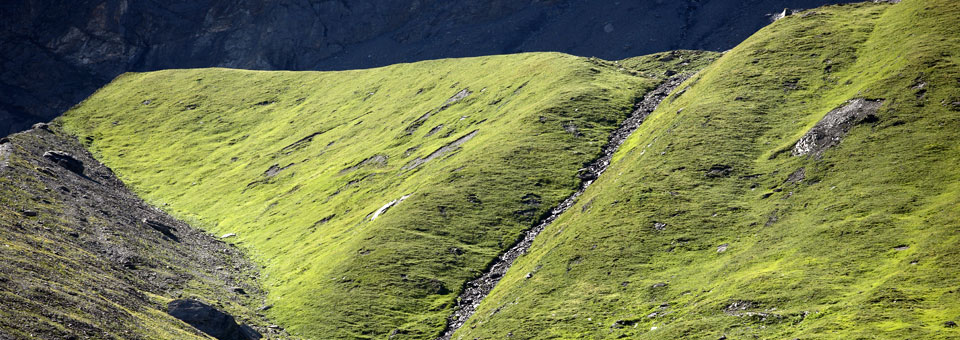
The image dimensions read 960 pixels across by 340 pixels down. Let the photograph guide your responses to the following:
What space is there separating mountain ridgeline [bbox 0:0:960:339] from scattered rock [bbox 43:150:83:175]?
20.6 inches

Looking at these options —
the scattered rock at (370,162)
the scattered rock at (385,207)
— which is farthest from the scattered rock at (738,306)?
the scattered rock at (370,162)

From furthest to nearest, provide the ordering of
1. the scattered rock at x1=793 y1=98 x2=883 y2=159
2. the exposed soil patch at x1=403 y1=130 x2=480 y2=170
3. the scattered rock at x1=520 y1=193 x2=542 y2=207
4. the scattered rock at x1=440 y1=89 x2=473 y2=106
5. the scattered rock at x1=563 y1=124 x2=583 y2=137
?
the scattered rock at x1=440 y1=89 x2=473 y2=106 < the exposed soil patch at x1=403 y1=130 x2=480 y2=170 < the scattered rock at x1=563 y1=124 x2=583 y2=137 < the scattered rock at x1=520 y1=193 x2=542 y2=207 < the scattered rock at x1=793 y1=98 x2=883 y2=159

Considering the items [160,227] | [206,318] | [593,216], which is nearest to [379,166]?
[160,227]

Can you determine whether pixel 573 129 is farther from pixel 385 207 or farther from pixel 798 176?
pixel 798 176

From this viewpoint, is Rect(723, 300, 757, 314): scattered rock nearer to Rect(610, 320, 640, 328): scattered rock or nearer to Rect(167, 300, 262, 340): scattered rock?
Rect(610, 320, 640, 328): scattered rock

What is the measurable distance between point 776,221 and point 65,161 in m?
106

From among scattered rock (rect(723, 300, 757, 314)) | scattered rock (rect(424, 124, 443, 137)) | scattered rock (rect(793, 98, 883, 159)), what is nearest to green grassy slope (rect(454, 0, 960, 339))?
scattered rock (rect(723, 300, 757, 314))

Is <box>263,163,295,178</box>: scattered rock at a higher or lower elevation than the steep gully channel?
lower

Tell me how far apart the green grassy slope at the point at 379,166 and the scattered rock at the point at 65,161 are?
15919 millimetres

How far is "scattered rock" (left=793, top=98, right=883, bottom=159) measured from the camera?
74875mm

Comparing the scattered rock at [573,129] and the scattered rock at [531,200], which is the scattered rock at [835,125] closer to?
the scattered rock at [531,200]

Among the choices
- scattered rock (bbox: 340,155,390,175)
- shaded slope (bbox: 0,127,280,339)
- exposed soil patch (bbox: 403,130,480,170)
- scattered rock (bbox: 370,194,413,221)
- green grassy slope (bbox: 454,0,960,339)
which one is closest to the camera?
shaded slope (bbox: 0,127,280,339)

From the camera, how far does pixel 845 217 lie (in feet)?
201

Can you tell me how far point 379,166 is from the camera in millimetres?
120250
